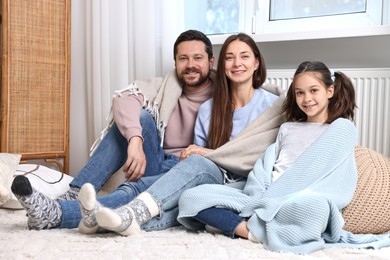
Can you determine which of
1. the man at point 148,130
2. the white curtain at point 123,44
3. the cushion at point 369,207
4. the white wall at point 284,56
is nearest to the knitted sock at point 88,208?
the man at point 148,130

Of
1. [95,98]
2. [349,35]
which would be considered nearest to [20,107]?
[95,98]

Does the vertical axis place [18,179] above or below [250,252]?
above

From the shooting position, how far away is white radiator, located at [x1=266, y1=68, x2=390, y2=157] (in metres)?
2.01

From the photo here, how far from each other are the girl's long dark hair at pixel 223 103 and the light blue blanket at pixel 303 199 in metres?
0.28

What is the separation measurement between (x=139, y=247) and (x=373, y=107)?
1.17 m

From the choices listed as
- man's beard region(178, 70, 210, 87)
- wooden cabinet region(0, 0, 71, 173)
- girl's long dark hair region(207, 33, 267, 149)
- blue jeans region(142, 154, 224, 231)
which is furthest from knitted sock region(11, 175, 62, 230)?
wooden cabinet region(0, 0, 71, 173)

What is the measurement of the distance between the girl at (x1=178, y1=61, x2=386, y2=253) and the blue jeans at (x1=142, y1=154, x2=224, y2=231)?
0.06m

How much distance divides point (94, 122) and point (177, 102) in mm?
743

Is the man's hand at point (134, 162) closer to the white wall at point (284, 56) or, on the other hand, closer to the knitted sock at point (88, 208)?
the knitted sock at point (88, 208)

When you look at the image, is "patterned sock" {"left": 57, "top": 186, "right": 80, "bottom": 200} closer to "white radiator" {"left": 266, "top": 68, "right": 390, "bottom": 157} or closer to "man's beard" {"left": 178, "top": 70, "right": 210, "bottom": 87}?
"man's beard" {"left": 178, "top": 70, "right": 210, "bottom": 87}

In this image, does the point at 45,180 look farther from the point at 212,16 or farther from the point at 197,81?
the point at 212,16

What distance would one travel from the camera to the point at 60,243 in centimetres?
136

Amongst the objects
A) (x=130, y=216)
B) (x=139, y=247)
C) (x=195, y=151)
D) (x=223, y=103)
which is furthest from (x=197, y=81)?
(x=139, y=247)

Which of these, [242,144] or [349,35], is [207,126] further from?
[349,35]
